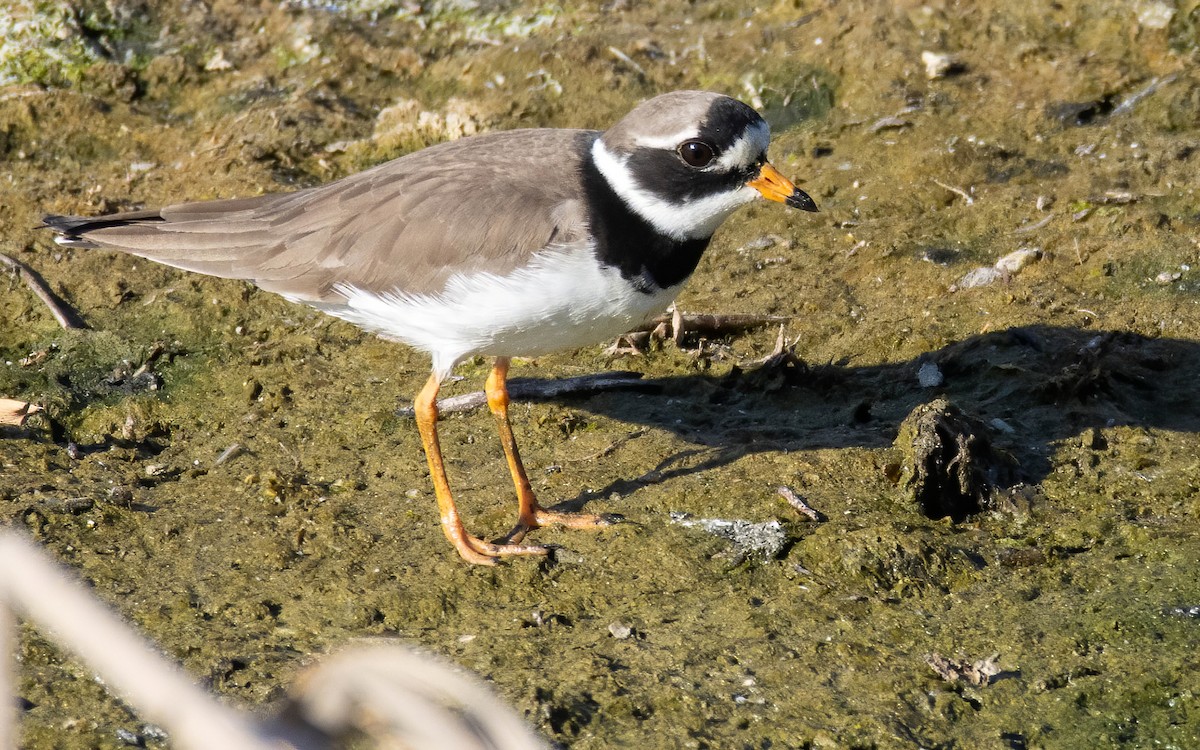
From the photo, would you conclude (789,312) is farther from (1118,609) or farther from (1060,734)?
(1060,734)

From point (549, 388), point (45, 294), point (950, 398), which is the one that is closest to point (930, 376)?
point (950, 398)

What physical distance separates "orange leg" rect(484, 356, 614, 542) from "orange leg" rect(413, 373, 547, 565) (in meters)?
0.22

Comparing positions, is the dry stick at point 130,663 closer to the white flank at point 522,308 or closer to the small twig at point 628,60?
the white flank at point 522,308

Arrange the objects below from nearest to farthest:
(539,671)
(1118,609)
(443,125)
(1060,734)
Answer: (1060,734), (539,671), (1118,609), (443,125)

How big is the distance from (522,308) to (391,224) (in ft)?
3.11

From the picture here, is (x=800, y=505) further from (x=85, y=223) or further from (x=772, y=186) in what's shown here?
(x=85, y=223)

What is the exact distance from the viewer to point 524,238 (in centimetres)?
550

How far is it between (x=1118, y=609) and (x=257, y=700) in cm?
354

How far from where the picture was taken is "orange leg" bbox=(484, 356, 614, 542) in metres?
5.74

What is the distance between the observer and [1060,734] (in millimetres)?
4227

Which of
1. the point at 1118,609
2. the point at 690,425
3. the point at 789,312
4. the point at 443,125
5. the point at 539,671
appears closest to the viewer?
the point at 539,671

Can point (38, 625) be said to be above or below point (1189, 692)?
above

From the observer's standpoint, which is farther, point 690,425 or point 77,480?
point 690,425

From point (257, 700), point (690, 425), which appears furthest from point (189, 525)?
point (690, 425)
